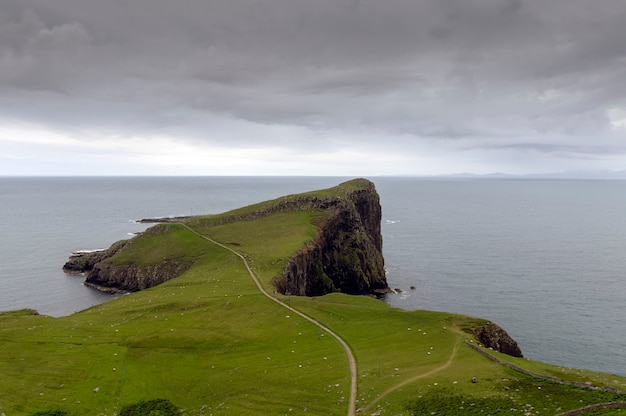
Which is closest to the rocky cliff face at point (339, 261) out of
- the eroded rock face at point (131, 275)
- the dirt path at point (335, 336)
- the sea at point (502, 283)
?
the dirt path at point (335, 336)

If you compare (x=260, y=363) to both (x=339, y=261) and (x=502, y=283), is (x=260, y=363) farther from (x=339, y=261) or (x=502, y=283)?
(x=502, y=283)

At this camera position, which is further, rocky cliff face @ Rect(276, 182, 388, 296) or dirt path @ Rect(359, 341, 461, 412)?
rocky cliff face @ Rect(276, 182, 388, 296)

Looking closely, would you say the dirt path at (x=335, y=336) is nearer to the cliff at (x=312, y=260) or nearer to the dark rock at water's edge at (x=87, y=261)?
the cliff at (x=312, y=260)

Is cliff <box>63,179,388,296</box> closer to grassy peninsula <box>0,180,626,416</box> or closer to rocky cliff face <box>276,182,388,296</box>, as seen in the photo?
rocky cliff face <box>276,182,388,296</box>

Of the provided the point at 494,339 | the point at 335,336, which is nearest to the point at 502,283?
the point at 494,339

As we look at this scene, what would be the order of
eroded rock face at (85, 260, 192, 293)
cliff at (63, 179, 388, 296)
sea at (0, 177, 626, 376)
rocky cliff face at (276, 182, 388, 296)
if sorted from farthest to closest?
eroded rock face at (85, 260, 192, 293) → cliff at (63, 179, 388, 296) → rocky cliff face at (276, 182, 388, 296) → sea at (0, 177, 626, 376)

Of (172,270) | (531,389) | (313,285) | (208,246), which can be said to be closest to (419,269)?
(313,285)

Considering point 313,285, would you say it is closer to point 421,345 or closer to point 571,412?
point 421,345

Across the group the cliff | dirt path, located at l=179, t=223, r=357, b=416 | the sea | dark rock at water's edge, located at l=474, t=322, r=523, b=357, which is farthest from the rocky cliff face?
dark rock at water's edge, located at l=474, t=322, r=523, b=357
